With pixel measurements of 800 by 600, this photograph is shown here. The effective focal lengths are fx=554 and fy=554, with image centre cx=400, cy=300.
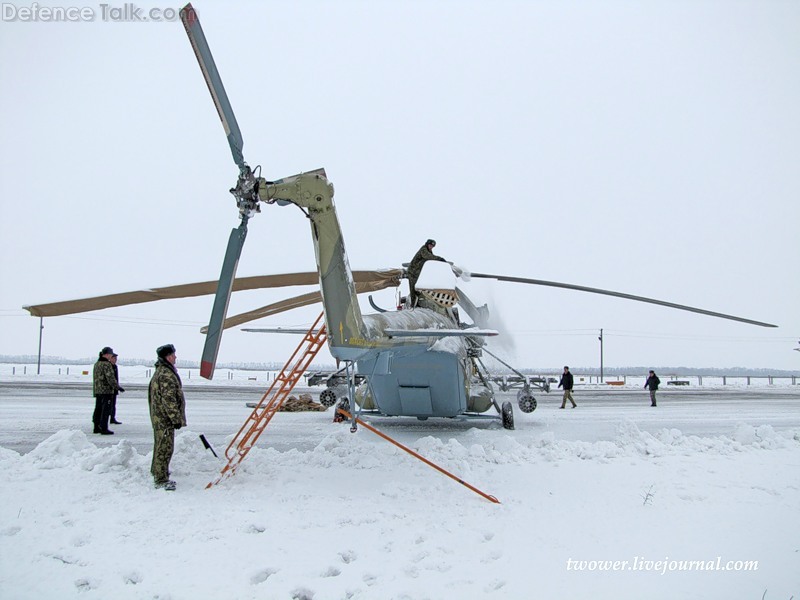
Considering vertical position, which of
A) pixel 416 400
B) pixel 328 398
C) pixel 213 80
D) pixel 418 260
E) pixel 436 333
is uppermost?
pixel 213 80

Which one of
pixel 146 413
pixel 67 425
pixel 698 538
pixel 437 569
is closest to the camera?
pixel 437 569

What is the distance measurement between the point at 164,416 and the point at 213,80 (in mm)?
3692

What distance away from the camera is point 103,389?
10.7 metres

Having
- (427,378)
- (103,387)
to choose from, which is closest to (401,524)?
(427,378)

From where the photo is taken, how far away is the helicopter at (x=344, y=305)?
Answer: 5656mm

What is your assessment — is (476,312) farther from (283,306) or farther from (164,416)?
(164,416)

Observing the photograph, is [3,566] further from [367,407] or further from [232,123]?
[367,407]

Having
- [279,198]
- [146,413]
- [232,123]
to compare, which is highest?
[232,123]

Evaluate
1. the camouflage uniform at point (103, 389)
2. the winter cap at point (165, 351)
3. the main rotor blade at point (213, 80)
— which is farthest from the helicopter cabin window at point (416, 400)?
the main rotor blade at point (213, 80)

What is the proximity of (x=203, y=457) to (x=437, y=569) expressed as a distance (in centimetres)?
424

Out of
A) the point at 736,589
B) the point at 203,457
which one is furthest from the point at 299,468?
the point at 736,589

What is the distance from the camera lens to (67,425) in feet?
40.9

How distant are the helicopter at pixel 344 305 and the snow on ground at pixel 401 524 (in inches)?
52.6

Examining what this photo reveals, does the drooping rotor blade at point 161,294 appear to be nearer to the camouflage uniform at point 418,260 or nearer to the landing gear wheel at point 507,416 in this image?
the camouflage uniform at point 418,260
